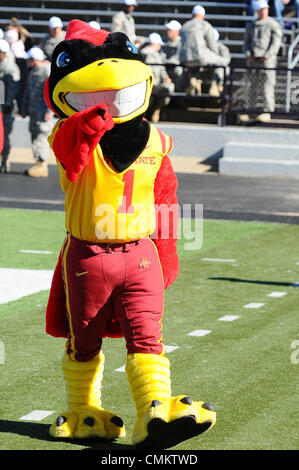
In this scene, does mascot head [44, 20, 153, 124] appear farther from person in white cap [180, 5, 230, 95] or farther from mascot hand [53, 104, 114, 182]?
person in white cap [180, 5, 230, 95]

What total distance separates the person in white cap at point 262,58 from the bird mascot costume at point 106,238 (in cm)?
1356

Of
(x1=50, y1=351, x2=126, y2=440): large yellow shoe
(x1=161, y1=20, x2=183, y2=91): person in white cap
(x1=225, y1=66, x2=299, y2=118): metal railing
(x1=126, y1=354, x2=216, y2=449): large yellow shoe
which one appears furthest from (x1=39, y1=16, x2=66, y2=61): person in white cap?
(x1=126, y1=354, x2=216, y2=449): large yellow shoe

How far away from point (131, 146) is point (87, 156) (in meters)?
0.31

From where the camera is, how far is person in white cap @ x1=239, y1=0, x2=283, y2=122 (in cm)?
1869

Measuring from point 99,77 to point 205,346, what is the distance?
2590 millimetres

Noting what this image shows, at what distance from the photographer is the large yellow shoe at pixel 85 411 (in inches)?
203

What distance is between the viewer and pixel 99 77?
16.7 feet

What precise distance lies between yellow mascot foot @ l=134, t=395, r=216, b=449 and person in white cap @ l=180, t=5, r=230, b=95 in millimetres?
14979

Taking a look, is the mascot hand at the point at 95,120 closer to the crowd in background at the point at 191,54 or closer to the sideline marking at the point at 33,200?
the sideline marking at the point at 33,200

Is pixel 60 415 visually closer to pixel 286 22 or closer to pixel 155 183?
pixel 155 183

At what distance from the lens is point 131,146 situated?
16.9ft

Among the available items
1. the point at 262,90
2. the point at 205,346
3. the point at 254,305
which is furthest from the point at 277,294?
the point at 262,90

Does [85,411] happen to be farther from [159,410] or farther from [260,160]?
[260,160]
